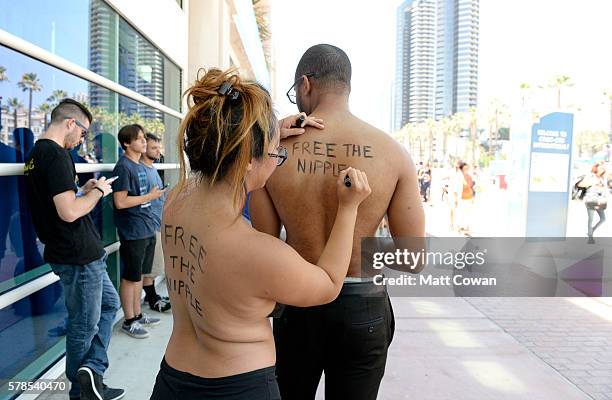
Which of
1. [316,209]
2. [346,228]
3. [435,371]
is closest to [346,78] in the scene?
[316,209]

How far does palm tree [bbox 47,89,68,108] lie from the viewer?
344 cm

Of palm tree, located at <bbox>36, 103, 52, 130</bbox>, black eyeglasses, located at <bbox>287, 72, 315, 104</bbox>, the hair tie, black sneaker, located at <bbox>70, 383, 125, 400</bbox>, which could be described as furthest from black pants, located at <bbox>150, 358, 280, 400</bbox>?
palm tree, located at <bbox>36, 103, 52, 130</bbox>

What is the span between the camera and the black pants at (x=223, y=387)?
52.5 inches

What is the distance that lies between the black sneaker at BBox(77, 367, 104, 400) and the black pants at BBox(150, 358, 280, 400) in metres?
1.92

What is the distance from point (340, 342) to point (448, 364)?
259 centimetres

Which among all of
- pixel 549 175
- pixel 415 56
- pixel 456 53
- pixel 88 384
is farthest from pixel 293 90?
pixel 456 53

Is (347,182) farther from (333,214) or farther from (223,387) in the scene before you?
(223,387)

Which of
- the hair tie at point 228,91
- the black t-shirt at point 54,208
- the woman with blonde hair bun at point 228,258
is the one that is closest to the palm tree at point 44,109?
the black t-shirt at point 54,208

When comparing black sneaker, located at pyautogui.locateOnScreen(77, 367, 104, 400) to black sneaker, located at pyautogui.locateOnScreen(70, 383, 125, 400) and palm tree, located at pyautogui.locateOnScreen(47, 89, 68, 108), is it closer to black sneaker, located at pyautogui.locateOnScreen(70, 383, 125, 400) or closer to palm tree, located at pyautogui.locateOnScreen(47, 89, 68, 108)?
black sneaker, located at pyautogui.locateOnScreen(70, 383, 125, 400)

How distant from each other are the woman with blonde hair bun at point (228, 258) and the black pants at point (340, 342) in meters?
0.41

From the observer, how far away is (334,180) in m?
1.79

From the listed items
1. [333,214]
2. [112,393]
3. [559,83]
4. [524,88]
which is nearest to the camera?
[333,214]

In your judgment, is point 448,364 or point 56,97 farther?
point 448,364

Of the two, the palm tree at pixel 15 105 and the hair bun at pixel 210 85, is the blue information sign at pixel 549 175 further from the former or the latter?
the hair bun at pixel 210 85
